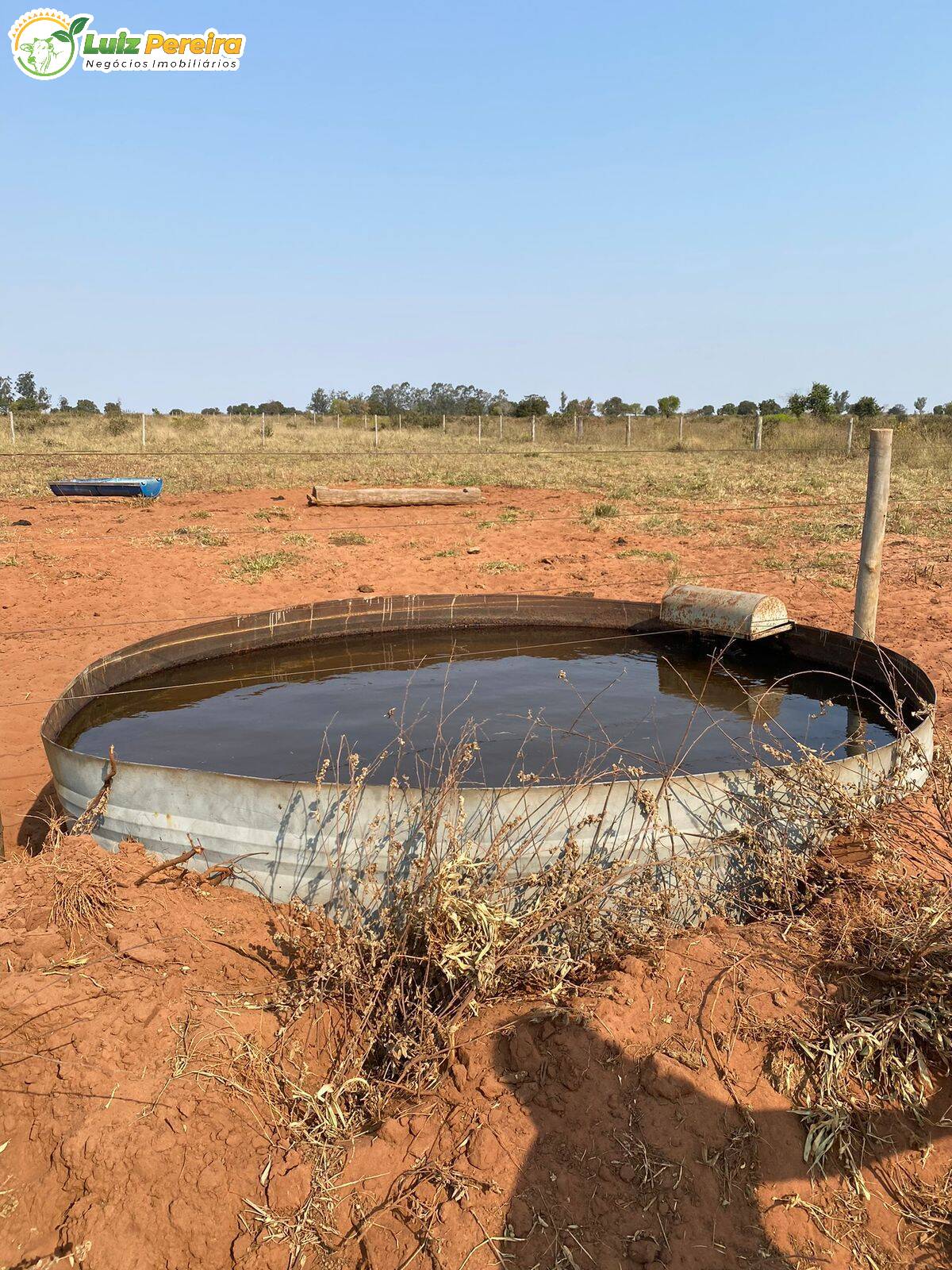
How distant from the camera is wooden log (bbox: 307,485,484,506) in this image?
14117 mm

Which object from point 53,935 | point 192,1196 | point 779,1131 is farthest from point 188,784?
point 779,1131

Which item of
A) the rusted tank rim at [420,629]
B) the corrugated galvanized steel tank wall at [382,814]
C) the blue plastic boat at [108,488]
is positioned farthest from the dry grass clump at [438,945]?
the blue plastic boat at [108,488]

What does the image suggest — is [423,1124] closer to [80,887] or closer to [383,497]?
[80,887]

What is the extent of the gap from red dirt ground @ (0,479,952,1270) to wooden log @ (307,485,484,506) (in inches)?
424

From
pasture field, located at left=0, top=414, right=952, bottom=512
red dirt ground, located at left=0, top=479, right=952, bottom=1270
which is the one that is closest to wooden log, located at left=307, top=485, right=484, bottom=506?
pasture field, located at left=0, top=414, right=952, bottom=512

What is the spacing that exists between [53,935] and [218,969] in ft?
2.16

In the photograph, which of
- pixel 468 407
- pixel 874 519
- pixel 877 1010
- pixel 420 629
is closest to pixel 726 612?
pixel 874 519

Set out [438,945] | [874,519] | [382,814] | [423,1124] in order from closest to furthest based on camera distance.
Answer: [423,1124]
[438,945]
[382,814]
[874,519]

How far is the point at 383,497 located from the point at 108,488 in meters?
4.58

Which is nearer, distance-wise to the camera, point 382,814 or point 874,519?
point 382,814

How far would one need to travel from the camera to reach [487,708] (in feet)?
19.0

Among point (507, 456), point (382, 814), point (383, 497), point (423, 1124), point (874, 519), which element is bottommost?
point (423, 1124)

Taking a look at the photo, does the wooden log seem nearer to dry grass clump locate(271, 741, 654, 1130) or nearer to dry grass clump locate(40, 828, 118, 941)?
dry grass clump locate(40, 828, 118, 941)

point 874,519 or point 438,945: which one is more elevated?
point 874,519
